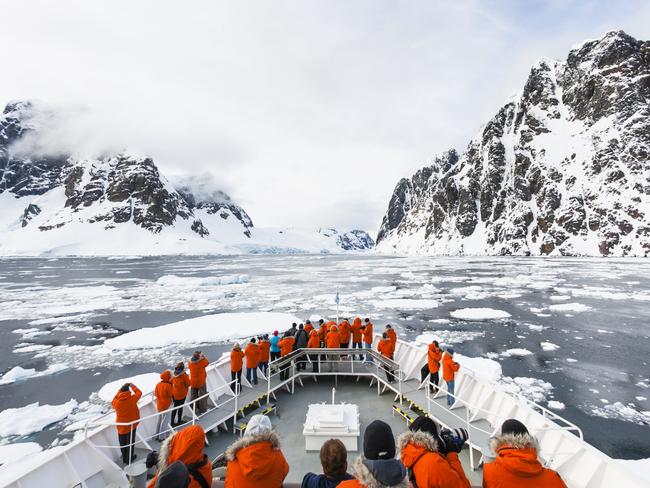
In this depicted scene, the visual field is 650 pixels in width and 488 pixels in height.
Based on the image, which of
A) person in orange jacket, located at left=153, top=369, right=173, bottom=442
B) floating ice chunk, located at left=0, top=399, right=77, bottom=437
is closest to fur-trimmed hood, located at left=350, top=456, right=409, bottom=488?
person in orange jacket, located at left=153, top=369, right=173, bottom=442

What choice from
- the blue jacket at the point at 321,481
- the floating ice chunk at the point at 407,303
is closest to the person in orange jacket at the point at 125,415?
the blue jacket at the point at 321,481

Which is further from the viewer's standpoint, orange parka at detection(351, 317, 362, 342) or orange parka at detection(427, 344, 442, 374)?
orange parka at detection(351, 317, 362, 342)

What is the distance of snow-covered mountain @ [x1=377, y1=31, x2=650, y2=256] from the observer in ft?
322

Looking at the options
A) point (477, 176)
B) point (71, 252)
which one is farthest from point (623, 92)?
point (71, 252)

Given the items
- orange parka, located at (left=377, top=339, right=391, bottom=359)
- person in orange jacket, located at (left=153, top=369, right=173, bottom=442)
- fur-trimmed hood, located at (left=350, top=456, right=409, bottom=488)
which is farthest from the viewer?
orange parka, located at (left=377, top=339, right=391, bottom=359)

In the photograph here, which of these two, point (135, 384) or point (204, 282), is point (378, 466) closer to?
point (135, 384)

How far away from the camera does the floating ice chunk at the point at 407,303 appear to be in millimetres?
29556

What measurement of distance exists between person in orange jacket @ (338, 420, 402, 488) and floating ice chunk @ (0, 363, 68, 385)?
62.5ft

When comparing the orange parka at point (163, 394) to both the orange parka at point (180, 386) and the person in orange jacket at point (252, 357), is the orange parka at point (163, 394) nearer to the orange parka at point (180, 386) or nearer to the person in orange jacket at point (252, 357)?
the orange parka at point (180, 386)

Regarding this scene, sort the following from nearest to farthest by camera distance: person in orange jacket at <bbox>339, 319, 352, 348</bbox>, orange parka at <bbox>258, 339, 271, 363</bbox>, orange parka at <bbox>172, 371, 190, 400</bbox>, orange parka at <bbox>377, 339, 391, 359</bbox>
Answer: orange parka at <bbox>172, 371, 190, 400</bbox> < orange parka at <bbox>258, 339, 271, 363</bbox> < orange parka at <bbox>377, 339, 391, 359</bbox> < person in orange jacket at <bbox>339, 319, 352, 348</bbox>

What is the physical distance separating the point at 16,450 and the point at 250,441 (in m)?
10.9

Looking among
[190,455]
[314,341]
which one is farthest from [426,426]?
[314,341]

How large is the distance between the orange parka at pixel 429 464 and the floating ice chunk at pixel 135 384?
487 inches

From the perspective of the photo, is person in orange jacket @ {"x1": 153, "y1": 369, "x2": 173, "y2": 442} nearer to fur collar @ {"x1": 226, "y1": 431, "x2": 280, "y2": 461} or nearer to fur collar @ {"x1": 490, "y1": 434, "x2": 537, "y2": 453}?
fur collar @ {"x1": 226, "y1": 431, "x2": 280, "y2": 461}
